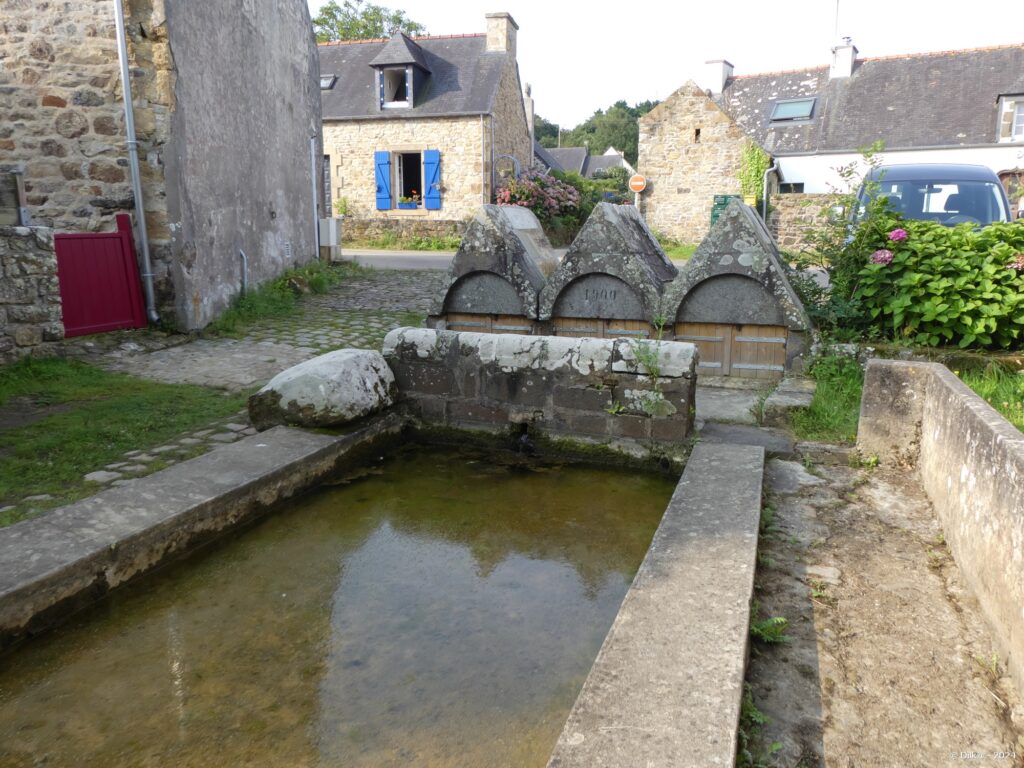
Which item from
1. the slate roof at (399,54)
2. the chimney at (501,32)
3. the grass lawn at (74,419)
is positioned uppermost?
the chimney at (501,32)

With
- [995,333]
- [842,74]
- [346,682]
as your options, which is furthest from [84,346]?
[842,74]

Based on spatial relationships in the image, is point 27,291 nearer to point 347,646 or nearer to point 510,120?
point 347,646

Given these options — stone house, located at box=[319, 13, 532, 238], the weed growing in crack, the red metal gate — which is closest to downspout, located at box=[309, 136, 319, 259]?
the red metal gate

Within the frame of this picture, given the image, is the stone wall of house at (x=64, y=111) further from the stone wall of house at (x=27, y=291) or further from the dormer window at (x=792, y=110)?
the dormer window at (x=792, y=110)

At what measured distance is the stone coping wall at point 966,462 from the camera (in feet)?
6.84

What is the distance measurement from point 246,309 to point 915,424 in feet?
25.6

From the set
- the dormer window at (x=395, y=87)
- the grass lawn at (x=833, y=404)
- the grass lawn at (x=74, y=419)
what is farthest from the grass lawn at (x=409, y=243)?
the grass lawn at (x=833, y=404)

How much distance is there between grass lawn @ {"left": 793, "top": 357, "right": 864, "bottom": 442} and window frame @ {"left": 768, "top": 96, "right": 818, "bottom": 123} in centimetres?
2104

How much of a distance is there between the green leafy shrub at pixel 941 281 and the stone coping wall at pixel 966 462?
68.0 inches

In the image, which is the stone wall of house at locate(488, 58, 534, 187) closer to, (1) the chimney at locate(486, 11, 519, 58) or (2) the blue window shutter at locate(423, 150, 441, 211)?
(1) the chimney at locate(486, 11, 519, 58)

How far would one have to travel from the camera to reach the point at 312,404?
4277 mm

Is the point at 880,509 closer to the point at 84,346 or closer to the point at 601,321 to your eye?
the point at 601,321

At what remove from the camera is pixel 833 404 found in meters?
4.55

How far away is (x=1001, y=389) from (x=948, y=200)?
3.56 meters
